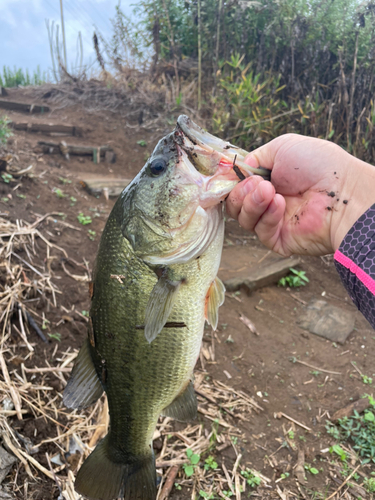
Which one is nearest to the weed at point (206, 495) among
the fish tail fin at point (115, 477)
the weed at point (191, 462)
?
the weed at point (191, 462)

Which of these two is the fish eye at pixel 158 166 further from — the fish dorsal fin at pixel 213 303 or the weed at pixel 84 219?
the weed at pixel 84 219

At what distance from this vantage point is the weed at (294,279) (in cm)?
494

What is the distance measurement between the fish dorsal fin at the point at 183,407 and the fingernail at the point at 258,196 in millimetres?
878

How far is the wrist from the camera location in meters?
1.62

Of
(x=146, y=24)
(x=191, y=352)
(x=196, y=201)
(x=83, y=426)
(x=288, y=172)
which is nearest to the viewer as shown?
(x=196, y=201)

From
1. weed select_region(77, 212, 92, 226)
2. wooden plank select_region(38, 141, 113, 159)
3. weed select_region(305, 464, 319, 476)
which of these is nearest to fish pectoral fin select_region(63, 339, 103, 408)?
weed select_region(305, 464, 319, 476)

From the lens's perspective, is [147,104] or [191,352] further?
[147,104]

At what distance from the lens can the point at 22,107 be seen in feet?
30.4

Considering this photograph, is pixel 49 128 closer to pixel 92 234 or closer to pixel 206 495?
pixel 92 234

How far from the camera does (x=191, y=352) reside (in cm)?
156

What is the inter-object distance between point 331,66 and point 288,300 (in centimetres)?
512

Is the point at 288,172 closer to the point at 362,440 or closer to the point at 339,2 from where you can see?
the point at 362,440

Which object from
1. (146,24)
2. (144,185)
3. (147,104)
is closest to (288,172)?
(144,185)

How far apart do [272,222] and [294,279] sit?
3.47 meters
